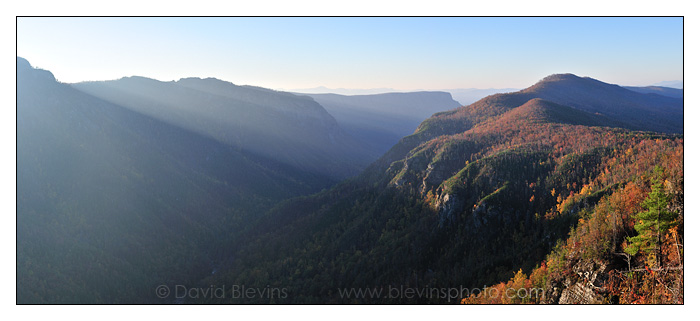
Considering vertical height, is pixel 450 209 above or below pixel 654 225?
below

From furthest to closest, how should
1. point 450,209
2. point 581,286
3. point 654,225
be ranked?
point 450,209 → point 581,286 → point 654,225

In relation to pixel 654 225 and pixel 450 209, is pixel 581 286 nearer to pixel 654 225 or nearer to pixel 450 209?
pixel 654 225

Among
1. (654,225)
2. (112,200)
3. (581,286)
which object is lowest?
(112,200)

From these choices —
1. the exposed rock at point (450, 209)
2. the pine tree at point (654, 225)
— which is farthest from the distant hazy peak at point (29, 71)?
the pine tree at point (654, 225)

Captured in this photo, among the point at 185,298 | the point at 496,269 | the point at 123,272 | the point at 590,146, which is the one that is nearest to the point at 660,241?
the point at 496,269

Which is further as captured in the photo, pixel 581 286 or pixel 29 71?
pixel 29 71

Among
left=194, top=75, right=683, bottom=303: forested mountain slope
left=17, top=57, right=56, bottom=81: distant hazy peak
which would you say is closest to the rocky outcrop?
left=194, top=75, right=683, bottom=303: forested mountain slope

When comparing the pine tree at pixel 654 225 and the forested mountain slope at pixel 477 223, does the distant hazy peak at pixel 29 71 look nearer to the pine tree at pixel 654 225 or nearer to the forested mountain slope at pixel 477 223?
the forested mountain slope at pixel 477 223

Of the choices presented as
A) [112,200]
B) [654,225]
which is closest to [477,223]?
[654,225]

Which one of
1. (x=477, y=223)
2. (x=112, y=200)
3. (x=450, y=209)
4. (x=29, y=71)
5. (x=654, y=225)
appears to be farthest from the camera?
(x=29, y=71)
